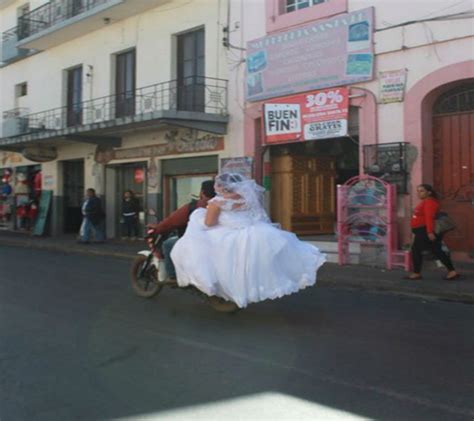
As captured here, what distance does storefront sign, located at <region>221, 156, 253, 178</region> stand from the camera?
46.1 feet

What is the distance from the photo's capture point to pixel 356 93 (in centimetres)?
1189

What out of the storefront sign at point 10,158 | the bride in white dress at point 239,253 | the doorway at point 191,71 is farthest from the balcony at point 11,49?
the bride in white dress at point 239,253

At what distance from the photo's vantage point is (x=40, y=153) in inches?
806

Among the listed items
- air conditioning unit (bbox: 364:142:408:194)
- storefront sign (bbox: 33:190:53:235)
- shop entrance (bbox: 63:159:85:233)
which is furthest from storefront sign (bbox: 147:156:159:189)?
air conditioning unit (bbox: 364:142:408:194)

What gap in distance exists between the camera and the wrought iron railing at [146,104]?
584 inches

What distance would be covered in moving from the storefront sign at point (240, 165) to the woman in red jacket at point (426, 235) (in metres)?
5.33

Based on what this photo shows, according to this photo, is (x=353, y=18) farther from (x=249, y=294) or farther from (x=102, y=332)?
(x=102, y=332)

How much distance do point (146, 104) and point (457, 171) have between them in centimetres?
922

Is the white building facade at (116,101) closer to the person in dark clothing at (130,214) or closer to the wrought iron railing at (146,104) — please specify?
the wrought iron railing at (146,104)

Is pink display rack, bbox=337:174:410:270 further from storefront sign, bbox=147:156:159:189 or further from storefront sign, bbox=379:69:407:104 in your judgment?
storefront sign, bbox=147:156:159:189

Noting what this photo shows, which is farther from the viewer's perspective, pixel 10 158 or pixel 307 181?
pixel 10 158

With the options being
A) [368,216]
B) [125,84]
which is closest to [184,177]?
[125,84]

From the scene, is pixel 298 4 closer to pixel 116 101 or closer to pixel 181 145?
pixel 181 145

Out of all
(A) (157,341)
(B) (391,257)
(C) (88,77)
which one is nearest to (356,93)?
(B) (391,257)
